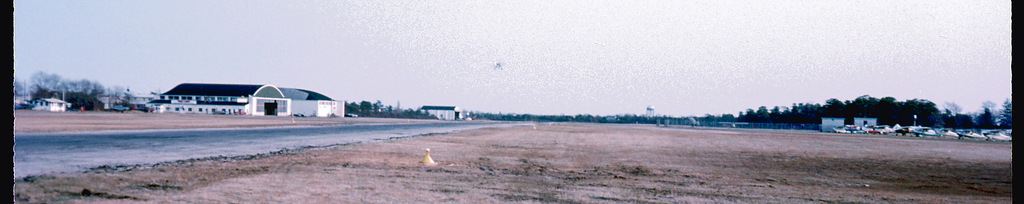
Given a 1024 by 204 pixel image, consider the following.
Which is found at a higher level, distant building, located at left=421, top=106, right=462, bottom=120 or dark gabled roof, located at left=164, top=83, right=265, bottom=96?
dark gabled roof, located at left=164, top=83, right=265, bottom=96

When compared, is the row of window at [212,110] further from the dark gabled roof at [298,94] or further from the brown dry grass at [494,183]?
the brown dry grass at [494,183]

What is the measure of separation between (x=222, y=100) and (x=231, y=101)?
2.10m

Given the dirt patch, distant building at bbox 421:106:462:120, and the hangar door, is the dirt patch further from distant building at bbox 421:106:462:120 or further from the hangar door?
distant building at bbox 421:106:462:120

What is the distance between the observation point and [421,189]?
830 cm

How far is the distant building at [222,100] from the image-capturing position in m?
88.8

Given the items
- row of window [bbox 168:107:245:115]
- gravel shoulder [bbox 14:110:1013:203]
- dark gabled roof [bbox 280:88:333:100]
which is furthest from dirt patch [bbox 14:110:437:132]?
dark gabled roof [bbox 280:88:333:100]

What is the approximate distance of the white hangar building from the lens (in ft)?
291

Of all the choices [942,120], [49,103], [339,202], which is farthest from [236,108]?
[942,120]

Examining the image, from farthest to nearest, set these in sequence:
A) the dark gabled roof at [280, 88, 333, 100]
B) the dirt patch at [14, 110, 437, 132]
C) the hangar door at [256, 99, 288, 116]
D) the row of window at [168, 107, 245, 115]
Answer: the dark gabled roof at [280, 88, 333, 100] → the hangar door at [256, 99, 288, 116] → the row of window at [168, 107, 245, 115] → the dirt patch at [14, 110, 437, 132]

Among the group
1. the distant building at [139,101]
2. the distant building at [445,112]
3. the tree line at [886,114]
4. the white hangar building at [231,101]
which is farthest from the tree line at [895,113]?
the distant building at [139,101]

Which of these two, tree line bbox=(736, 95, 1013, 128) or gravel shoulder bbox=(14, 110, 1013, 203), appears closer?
gravel shoulder bbox=(14, 110, 1013, 203)

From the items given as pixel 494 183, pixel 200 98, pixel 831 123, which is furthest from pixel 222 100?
pixel 831 123

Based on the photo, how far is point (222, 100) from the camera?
91500 millimetres

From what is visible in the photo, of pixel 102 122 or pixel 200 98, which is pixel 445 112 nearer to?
pixel 200 98
